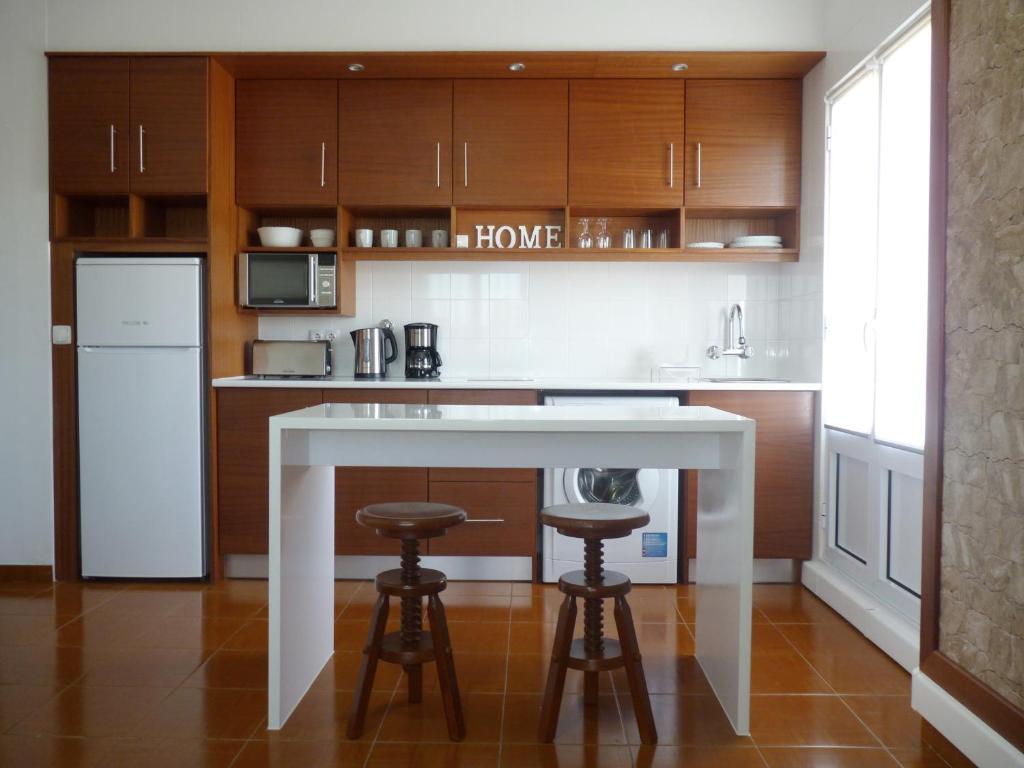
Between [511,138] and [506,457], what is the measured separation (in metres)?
2.16

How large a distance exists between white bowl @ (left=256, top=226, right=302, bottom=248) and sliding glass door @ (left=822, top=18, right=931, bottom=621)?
2518 mm

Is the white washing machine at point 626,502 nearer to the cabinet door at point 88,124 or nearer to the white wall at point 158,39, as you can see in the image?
the white wall at point 158,39

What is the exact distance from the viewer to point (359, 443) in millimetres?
2260

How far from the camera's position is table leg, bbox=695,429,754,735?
7.02ft

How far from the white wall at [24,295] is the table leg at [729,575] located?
116 inches

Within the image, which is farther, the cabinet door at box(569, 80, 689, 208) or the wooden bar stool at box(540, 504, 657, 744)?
the cabinet door at box(569, 80, 689, 208)

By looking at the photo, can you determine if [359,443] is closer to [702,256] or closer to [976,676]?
[976,676]

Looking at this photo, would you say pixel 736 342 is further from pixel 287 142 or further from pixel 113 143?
pixel 113 143

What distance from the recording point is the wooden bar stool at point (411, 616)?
2.16 meters

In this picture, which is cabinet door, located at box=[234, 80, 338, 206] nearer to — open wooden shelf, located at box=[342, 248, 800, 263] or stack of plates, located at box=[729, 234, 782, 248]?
open wooden shelf, located at box=[342, 248, 800, 263]

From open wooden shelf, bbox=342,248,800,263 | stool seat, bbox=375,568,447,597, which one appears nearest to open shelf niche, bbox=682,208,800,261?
open wooden shelf, bbox=342,248,800,263

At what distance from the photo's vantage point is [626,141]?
3.89 m

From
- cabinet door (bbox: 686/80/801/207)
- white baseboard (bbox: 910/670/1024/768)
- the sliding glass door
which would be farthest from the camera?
cabinet door (bbox: 686/80/801/207)

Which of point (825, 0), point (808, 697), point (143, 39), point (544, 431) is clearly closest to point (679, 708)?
point (808, 697)
